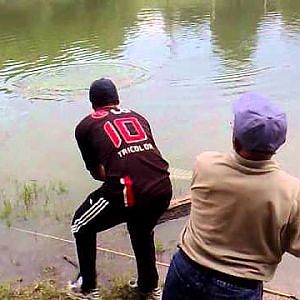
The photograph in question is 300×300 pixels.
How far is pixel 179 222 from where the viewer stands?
5.12 m

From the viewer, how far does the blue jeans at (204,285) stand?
2.23 meters

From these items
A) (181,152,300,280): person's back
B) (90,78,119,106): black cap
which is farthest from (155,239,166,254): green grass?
(181,152,300,280): person's back

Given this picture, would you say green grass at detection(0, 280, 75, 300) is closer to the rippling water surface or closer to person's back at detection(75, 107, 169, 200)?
person's back at detection(75, 107, 169, 200)

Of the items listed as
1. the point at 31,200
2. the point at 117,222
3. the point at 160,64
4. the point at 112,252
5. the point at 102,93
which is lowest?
the point at 160,64

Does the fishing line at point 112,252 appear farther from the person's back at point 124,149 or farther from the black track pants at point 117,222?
the person's back at point 124,149

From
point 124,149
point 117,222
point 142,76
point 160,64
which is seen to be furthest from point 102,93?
point 160,64

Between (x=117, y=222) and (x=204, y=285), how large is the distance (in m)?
1.23

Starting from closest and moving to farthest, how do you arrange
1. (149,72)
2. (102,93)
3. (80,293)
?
(102,93) → (80,293) → (149,72)

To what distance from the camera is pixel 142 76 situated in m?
11.1

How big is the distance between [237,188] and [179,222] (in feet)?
9.86

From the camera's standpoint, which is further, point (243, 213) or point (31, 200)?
point (31, 200)

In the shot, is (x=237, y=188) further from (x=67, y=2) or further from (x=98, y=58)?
(x=67, y=2)

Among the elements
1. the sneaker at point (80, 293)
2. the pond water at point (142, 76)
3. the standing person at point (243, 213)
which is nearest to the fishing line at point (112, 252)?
the pond water at point (142, 76)

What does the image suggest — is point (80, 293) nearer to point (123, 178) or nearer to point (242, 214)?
point (123, 178)
